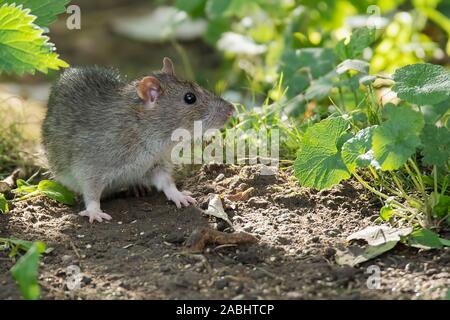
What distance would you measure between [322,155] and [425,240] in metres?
0.75

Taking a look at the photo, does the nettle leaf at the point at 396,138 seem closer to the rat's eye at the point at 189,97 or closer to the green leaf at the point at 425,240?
the green leaf at the point at 425,240

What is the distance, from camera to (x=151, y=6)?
1048cm

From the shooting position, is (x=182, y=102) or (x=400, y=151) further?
(x=182, y=102)

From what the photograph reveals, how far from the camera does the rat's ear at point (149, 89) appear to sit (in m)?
4.76

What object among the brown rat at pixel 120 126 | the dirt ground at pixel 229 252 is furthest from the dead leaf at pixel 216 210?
the brown rat at pixel 120 126

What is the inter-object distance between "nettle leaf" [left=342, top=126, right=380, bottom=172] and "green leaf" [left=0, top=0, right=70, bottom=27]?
1842 mm

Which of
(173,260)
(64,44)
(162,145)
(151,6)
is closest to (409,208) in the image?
(173,260)

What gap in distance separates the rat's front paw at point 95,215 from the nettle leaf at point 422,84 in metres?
1.85

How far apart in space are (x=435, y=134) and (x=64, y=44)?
6407 mm

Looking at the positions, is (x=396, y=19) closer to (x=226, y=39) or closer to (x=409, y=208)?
(x=226, y=39)

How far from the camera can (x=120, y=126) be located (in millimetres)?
4785

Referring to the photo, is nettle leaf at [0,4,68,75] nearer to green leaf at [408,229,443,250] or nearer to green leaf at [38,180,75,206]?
green leaf at [38,180,75,206]

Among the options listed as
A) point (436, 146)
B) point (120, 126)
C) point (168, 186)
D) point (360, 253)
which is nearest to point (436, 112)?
point (436, 146)

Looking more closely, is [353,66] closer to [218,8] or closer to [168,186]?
[168,186]
